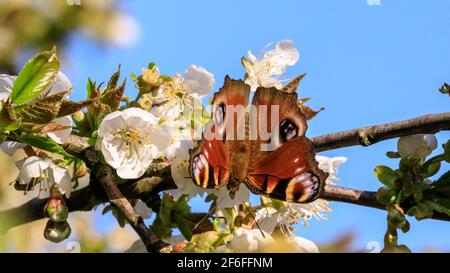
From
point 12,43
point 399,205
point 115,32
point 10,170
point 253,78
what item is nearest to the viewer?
point 399,205

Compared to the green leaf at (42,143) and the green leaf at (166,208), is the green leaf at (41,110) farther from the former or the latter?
the green leaf at (166,208)

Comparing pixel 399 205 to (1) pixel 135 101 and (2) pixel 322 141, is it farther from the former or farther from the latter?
(1) pixel 135 101

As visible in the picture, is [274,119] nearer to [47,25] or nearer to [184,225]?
[184,225]

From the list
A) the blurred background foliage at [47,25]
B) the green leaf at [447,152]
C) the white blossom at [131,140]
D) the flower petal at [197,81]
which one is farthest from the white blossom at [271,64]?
the blurred background foliage at [47,25]

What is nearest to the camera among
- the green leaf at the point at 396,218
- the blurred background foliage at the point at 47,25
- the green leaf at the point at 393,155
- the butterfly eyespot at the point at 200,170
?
the butterfly eyespot at the point at 200,170

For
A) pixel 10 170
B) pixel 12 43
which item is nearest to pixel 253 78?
pixel 10 170

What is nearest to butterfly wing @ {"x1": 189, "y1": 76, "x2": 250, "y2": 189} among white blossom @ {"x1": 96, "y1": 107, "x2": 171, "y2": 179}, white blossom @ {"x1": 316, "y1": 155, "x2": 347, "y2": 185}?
white blossom @ {"x1": 96, "y1": 107, "x2": 171, "y2": 179}
